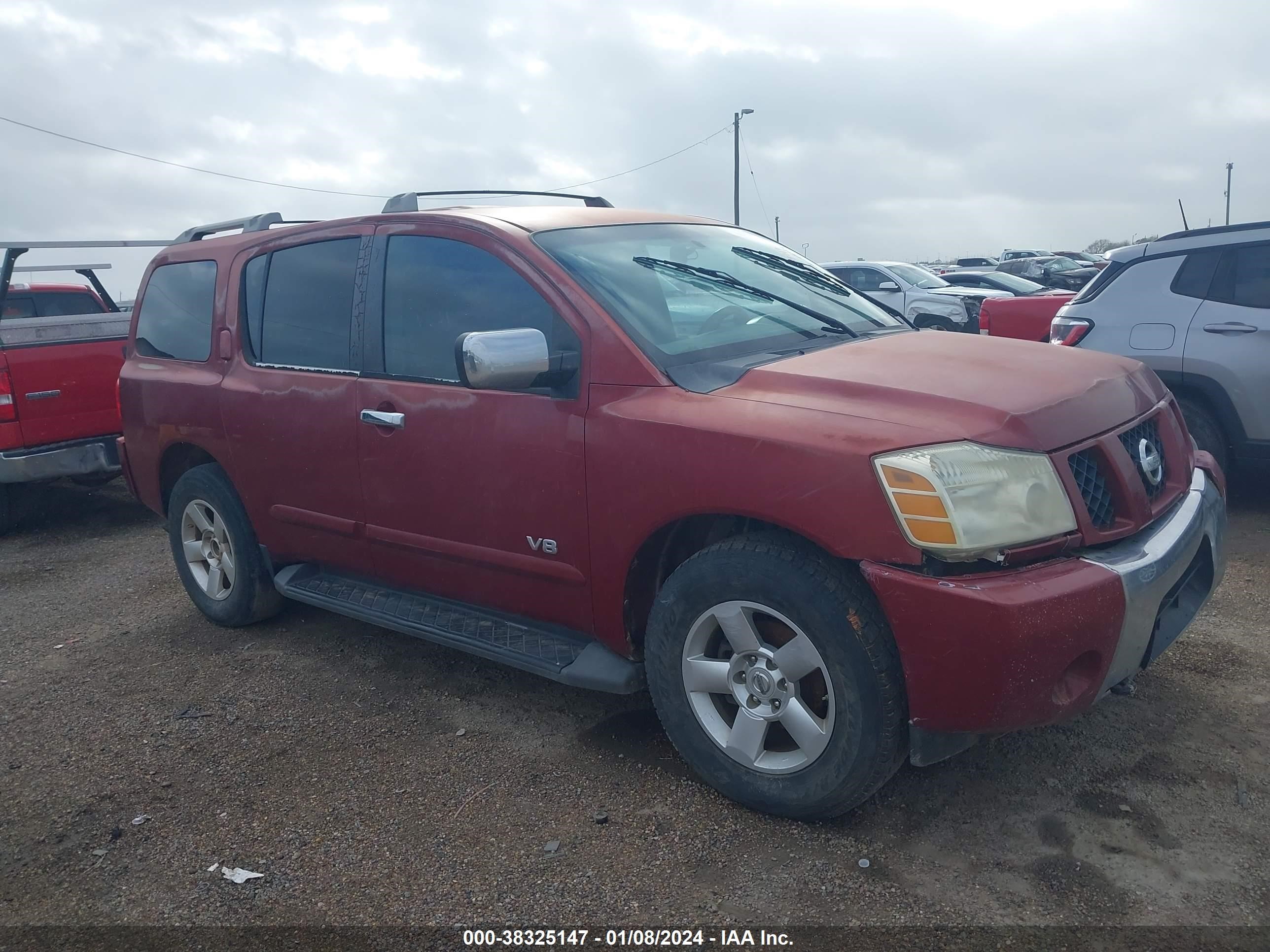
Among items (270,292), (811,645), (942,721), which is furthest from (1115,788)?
(270,292)

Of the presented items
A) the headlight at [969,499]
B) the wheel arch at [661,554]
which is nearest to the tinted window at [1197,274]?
the headlight at [969,499]

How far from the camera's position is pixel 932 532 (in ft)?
8.18

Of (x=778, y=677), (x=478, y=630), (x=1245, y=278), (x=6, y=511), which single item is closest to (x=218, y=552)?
(x=478, y=630)

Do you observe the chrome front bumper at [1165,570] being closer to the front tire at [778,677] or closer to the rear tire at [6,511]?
the front tire at [778,677]

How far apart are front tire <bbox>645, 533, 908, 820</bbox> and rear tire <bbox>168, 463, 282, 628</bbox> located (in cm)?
232

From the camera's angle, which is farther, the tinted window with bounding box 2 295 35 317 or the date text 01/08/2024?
the tinted window with bounding box 2 295 35 317

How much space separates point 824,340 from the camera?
3494mm

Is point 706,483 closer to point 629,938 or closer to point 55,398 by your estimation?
point 629,938

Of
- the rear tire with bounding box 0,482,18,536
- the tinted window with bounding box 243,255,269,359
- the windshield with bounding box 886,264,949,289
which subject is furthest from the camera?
the windshield with bounding box 886,264,949,289

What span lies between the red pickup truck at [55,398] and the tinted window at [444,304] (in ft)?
11.6

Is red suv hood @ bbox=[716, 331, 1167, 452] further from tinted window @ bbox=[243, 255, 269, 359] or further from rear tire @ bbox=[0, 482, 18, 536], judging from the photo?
rear tire @ bbox=[0, 482, 18, 536]

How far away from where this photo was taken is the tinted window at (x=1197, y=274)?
19.1 ft

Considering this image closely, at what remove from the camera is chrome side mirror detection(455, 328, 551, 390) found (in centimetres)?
300

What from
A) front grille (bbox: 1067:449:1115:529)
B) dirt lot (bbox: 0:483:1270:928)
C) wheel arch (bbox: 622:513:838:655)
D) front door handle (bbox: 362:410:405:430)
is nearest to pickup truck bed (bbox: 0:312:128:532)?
dirt lot (bbox: 0:483:1270:928)
